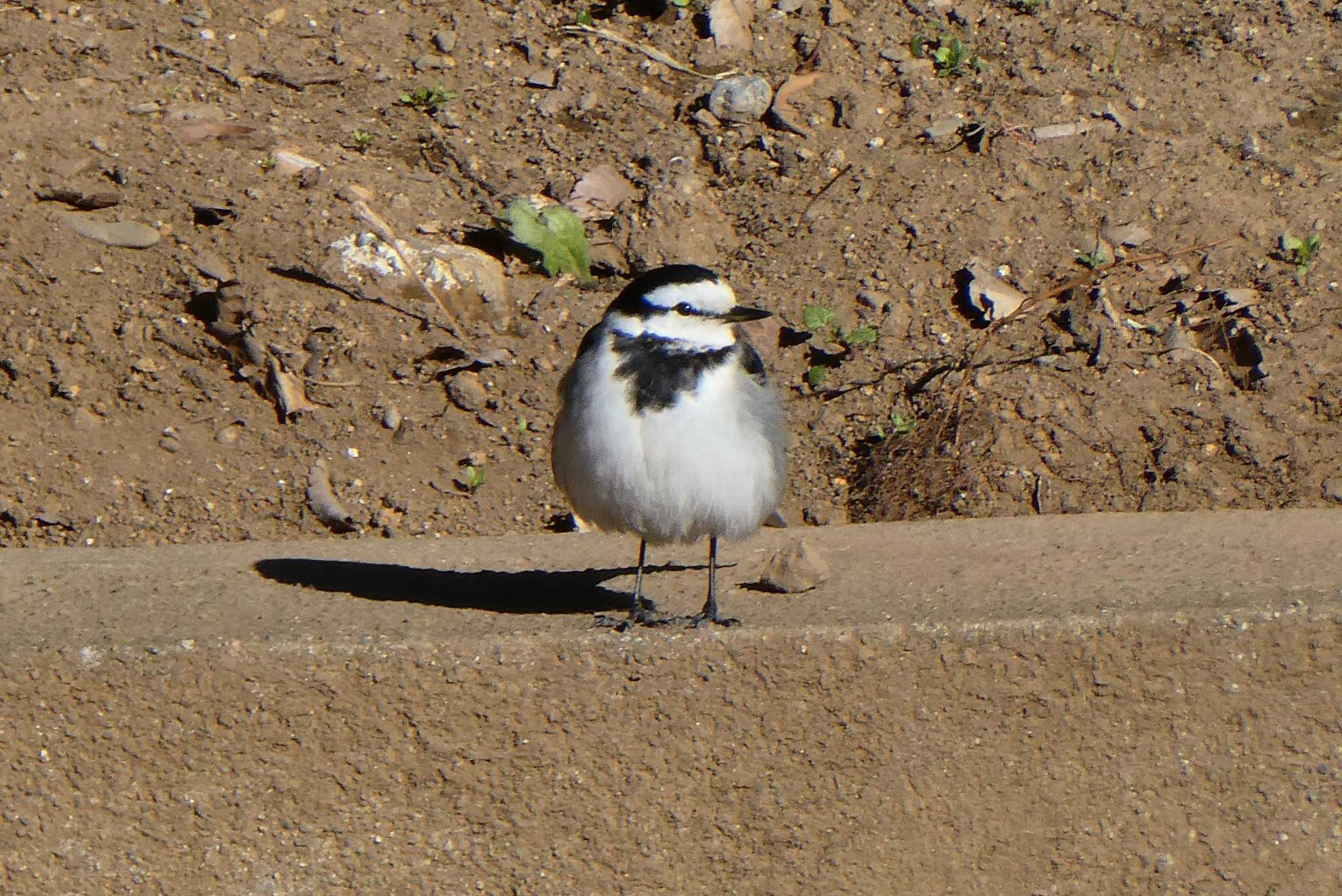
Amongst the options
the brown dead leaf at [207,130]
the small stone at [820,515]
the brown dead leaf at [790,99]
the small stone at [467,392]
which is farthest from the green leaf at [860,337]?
the brown dead leaf at [207,130]

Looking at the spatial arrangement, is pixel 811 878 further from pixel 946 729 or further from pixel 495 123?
pixel 495 123

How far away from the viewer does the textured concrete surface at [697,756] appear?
3105 millimetres

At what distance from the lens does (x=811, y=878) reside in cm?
321

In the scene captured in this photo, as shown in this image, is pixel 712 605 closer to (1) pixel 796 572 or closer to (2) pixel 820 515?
(1) pixel 796 572

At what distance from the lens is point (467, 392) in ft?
15.7

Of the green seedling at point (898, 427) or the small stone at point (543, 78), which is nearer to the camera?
the green seedling at point (898, 427)

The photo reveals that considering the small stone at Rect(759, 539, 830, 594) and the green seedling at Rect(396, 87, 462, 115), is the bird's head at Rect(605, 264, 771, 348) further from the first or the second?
the green seedling at Rect(396, 87, 462, 115)

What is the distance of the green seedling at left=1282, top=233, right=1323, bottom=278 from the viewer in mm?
4902

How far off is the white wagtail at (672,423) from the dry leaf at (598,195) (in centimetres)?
182

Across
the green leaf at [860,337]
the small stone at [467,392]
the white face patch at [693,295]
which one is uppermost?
the white face patch at [693,295]

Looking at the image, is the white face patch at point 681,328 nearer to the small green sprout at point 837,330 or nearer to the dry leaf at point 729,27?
the small green sprout at point 837,330

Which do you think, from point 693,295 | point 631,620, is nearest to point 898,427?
point 693,295

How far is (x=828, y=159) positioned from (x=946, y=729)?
2720 mm

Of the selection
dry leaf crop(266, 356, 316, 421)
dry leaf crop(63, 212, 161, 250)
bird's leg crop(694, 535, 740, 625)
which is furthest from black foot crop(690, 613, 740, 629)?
dry leaf crop(63, 212, 161, 250)
